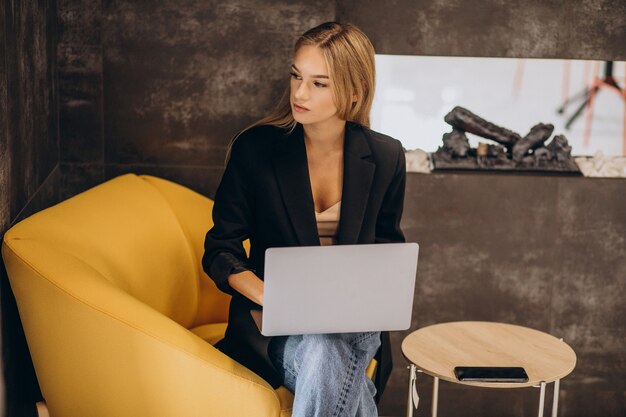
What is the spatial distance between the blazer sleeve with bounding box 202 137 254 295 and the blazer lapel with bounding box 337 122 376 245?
265mm

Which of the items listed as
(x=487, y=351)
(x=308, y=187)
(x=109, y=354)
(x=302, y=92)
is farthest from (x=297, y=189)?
(x=487, y=351)

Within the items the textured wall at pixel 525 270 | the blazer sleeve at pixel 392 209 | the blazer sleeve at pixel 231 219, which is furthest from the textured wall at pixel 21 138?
the textured wall at pixel 525 270

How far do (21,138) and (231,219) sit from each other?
616mm

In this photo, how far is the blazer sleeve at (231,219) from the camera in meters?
2.36

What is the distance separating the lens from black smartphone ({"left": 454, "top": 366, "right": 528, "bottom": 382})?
242cm

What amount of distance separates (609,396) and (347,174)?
171 centimetres

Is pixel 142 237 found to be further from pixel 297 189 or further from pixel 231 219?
pixel 297 189

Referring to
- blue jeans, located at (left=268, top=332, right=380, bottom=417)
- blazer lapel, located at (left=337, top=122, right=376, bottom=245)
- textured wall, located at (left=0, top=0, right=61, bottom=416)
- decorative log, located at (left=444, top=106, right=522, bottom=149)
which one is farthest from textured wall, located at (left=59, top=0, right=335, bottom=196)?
blue jeans, located at (left=268, top=332, right=380, bottom=417)

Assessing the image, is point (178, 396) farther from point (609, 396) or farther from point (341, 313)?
point (609, 396)

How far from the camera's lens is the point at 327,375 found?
2127 millimetres

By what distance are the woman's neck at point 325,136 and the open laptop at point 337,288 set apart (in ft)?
1.95

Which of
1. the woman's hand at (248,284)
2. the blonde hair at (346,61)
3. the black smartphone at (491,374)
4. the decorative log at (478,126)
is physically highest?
the blonde hair at (346,61)

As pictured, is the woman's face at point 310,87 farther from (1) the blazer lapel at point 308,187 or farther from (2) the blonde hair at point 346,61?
(1) the blazer lapel at point 308,187

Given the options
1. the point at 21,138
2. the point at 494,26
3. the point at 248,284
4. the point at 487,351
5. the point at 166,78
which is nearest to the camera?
the point at 248,284
